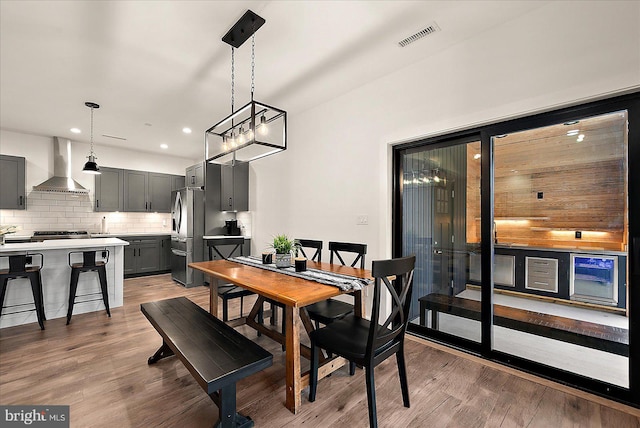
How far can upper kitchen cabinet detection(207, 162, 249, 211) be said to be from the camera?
5.58 m

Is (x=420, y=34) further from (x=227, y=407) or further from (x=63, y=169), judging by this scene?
(x=63, y=169)

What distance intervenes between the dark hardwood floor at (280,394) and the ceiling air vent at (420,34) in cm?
294

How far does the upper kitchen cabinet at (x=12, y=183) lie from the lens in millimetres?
5066

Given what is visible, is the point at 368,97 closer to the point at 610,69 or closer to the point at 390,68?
the point at 390,68

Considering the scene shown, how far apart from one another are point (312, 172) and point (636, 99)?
3179 millimetres

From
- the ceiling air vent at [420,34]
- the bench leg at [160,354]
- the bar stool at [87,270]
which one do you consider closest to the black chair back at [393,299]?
the bench leg at [160,354]

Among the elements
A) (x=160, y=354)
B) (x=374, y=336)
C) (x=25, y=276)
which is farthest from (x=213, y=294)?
(x=25, y=276)

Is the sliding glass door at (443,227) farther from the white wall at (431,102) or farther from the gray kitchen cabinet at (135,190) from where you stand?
the gray kitchen cabinet at (135,190)

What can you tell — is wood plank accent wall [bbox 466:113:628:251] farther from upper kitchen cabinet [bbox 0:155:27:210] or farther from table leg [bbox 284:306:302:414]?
upper kitchen cabinet [bbox 0:155:27:210]

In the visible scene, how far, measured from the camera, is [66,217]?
584cm

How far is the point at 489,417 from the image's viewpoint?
1839 mm

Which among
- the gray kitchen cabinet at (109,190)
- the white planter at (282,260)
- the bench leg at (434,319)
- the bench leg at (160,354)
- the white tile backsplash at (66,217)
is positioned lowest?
the bench leg at (160,354)

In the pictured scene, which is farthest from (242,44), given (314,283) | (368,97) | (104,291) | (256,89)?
(104,291)

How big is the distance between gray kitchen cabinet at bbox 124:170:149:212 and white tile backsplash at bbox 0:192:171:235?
1.05 ft
